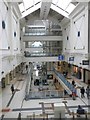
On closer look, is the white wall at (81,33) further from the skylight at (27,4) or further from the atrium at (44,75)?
the skylight at (27,4)

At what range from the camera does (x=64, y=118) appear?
13.3m

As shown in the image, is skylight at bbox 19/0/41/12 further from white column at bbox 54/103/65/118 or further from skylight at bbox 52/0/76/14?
white column at bbox 54/103/65/118

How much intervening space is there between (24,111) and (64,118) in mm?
3222

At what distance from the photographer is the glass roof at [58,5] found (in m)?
28.6

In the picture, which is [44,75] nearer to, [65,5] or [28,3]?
[65,5]

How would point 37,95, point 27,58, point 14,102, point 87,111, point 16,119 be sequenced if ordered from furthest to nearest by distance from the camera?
point 27,58 < point 37,95 < point 14,102 < point 87,111 < point 16,119

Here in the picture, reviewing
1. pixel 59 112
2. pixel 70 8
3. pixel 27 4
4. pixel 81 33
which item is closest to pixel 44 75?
pixel 70 8

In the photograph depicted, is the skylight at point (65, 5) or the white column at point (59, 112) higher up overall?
the skylight at point (65, 5)

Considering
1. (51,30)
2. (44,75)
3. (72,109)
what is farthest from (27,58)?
(72,109)

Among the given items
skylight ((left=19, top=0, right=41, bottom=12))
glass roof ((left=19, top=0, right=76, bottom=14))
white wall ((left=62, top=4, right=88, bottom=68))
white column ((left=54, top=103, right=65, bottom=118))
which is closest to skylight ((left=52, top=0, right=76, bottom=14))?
glass roof ((left=19, top=0, right=76, bottom=14))

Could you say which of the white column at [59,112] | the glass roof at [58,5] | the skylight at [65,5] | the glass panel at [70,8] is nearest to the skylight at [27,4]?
the glass roof at [58,5]

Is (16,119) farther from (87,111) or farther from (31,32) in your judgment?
(31,32)

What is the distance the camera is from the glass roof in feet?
93.9

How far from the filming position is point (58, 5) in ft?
104
